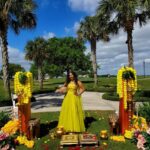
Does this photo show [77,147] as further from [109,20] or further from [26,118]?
[109,20]

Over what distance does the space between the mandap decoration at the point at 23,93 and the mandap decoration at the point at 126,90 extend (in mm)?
2687

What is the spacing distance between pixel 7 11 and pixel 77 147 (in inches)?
622

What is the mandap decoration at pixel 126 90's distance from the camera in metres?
12.2

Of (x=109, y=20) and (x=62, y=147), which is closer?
(x=62, y=147)

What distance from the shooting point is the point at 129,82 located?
1220 centimetres

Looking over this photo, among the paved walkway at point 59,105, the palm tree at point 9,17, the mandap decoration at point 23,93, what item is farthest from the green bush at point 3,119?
the palm tree at point 9,17

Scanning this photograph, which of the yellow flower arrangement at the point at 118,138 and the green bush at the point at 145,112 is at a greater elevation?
the green bush at the point at 145,112

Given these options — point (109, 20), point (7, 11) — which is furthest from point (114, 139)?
point (109, 20)

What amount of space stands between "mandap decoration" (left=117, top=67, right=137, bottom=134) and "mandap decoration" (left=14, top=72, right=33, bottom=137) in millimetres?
2687

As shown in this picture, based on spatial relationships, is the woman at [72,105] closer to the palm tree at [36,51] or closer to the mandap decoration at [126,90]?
the mandap decoration at [126,90]

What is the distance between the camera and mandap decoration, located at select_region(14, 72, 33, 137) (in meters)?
12.1

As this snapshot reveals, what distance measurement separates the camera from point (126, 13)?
84.0ft

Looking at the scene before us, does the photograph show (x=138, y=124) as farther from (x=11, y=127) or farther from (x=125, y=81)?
(x=11, y=127)

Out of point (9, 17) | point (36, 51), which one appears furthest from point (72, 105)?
point (36, 51)
